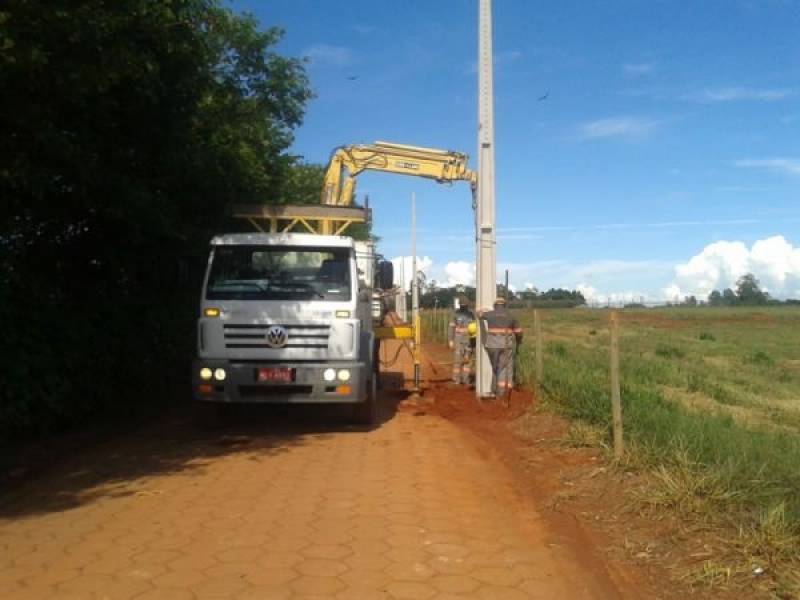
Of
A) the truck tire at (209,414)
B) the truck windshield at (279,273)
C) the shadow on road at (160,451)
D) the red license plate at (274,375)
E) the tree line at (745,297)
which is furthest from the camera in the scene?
the tree line at (745,297)

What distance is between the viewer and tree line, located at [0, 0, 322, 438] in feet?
23.3

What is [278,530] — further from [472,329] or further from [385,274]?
[472,329]

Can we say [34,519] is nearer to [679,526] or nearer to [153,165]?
[679,526]

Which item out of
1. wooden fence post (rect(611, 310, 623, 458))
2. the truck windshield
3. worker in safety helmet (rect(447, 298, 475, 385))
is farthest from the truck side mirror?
wooden fence post (rect(611, 310, 623, 458))

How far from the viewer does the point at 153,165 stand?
1035cm

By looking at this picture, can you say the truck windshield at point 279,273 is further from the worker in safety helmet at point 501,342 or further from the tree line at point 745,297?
the tree line at point 745,297

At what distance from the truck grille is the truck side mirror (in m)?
1.89

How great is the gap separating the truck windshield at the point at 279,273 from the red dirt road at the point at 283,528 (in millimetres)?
1849

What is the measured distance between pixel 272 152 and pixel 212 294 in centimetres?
701

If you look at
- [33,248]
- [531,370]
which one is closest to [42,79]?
[33,248]

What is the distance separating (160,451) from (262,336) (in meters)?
1.72

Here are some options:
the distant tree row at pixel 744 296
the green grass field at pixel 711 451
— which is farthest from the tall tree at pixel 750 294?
the green grass field at pixel 711 451

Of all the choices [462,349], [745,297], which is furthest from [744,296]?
[462,349]

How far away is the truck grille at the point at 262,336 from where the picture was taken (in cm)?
948
